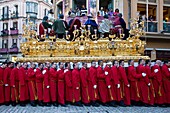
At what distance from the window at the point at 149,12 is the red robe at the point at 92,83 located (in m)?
13.9

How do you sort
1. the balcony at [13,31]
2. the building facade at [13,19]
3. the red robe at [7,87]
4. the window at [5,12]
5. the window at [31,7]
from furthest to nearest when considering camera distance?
the window at [5,12] → the window at [31,7] → the building facade at [13,19] → the balcony at [13,31] → the red robe at [7,87]

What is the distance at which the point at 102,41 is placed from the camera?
16.7 metres

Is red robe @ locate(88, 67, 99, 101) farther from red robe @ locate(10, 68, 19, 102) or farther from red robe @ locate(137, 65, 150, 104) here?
red robe @ locate(10, 68, 19, 102)

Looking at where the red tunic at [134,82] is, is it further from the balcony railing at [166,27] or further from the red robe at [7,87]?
the balcony railing at [166,27]

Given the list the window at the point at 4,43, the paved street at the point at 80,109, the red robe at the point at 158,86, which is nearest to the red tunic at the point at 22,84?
the paved street at the point at 80,109

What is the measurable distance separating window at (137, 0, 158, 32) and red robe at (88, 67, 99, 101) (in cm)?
1390

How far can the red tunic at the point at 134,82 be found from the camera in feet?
45.7

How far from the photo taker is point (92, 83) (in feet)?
45.9

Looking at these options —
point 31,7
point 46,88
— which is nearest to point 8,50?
point 31,7

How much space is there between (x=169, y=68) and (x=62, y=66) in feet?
15.0

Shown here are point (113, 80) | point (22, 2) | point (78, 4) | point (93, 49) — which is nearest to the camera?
point (113, 80)

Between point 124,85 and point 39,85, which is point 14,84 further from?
point 124,85

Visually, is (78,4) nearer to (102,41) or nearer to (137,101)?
(102,41)

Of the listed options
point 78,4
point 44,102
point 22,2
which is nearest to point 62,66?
point 44,102
